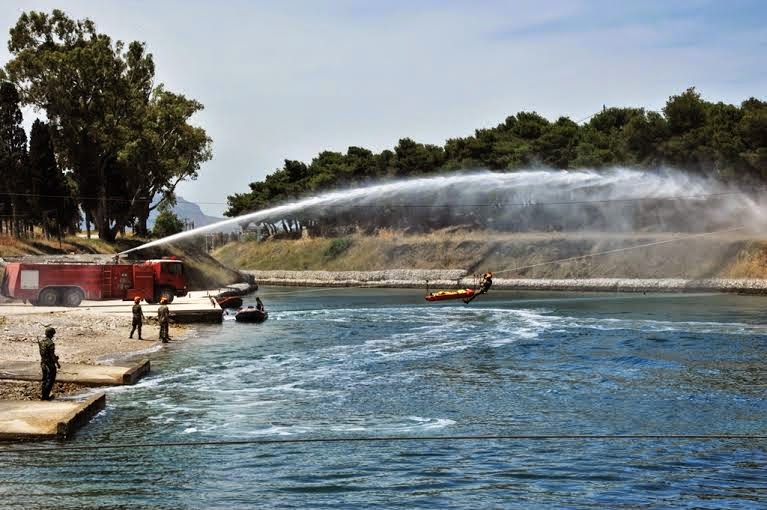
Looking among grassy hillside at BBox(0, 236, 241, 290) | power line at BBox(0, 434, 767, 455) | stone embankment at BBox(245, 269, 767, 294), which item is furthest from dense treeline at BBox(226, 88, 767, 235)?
power line at BBox(0, 434, 767, 455)

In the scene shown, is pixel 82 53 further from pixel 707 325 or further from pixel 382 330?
pixel 707 325

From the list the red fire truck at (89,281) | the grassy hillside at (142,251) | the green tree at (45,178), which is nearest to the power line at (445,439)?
the red fire truck at (89,281)

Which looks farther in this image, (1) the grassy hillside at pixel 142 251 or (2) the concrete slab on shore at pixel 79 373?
(1) the grassy hillside at pixel 142 251

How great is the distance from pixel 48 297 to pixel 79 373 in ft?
110

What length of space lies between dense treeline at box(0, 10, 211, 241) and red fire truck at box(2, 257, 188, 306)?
25.4 m

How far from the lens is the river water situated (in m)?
20.4

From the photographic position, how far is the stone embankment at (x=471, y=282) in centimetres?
9412

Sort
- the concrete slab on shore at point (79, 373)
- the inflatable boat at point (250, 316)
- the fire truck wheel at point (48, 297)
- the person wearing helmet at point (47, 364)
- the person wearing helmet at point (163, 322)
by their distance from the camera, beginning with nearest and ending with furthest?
the person wearing helmet at point (47, 364) < the concrete slab on shore at point (79, 373) < the person wearing helmet at point (163, 322) < the fire truck wheel at point (48, 297) < the inflatable boat at point (250, 316)

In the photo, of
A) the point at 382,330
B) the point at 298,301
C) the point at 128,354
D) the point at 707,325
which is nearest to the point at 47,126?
the point at 298,301

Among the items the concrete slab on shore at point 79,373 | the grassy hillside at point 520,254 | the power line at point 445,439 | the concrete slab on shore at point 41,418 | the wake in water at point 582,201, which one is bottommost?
the power line at point 445,439

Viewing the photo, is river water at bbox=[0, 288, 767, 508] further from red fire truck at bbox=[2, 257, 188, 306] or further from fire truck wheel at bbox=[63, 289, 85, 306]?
red fire truck at bbox=[2, 257, 188, 306]

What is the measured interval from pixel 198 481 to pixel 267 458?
271cm

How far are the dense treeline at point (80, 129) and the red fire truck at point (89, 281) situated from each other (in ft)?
83.2

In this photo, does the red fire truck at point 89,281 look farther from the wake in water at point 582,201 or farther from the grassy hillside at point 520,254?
the grassy hillside at point 520,254
